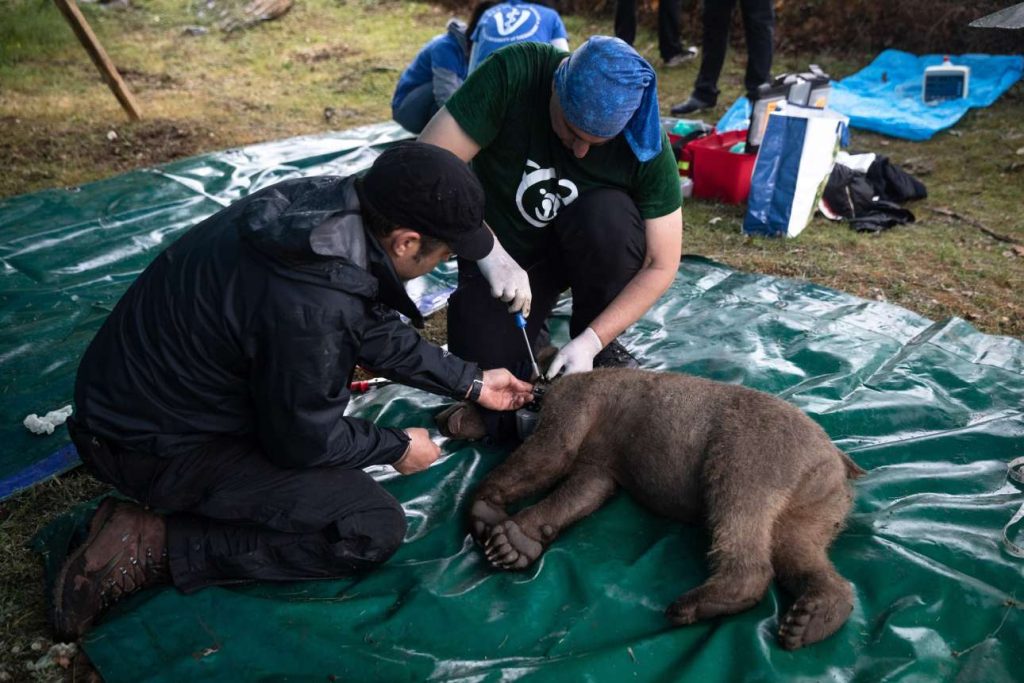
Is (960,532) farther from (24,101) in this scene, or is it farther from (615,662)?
(24,101)

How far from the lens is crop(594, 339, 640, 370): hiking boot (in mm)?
4203

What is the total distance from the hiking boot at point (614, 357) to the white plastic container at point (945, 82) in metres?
6.76

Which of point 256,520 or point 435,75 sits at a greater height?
point 435,75

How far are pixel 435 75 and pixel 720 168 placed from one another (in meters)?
2.59

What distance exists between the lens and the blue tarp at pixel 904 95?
8.33 meters

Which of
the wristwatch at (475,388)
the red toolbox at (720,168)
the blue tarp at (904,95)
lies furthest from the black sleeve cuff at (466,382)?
the blue tarp at (904,95)

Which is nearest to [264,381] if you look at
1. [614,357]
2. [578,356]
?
[578,356]

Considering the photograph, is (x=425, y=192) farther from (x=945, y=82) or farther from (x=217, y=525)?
(x=945, y=82)

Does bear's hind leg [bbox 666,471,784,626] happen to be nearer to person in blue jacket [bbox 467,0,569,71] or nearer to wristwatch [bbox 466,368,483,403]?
wristwatch [bbox 466,368,483,403]

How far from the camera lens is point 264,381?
2.58 meters

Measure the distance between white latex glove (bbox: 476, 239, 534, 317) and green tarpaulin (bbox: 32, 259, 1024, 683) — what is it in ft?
2.42

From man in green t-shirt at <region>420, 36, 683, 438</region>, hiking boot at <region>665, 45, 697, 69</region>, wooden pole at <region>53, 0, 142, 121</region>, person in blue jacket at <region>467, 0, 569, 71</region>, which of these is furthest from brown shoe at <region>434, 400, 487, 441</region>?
hiking boot at <region>665, 45, 697, 69</region>

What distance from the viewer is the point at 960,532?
9.83 feet

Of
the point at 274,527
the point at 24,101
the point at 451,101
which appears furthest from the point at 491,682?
the point at 24,101
